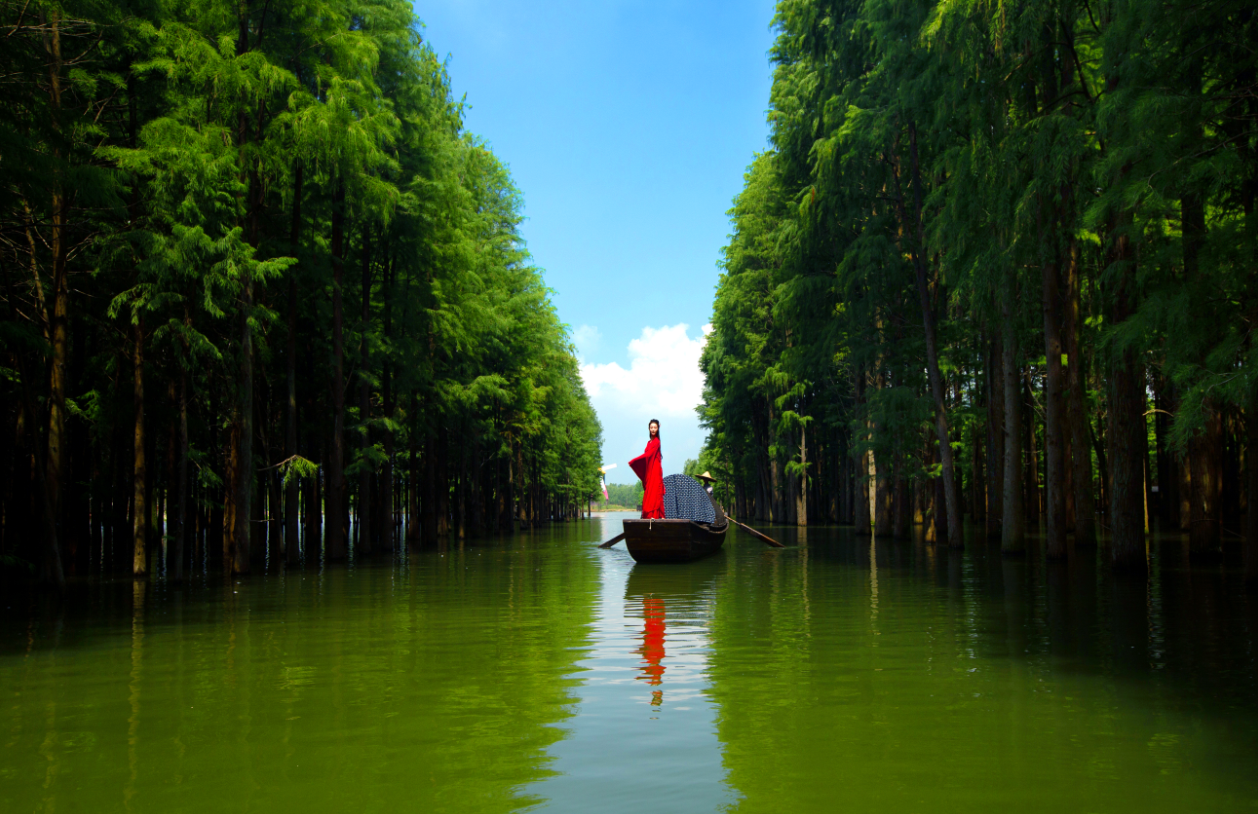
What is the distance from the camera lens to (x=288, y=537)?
995 inches

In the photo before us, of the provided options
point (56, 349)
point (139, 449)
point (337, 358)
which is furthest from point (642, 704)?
point (337, 358)

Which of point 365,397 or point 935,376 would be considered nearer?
point 935,376

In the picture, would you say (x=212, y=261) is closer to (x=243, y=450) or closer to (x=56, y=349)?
(x=56, y=349)

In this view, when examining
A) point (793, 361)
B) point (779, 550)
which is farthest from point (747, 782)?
point (793, 361)

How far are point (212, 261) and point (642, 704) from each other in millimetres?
16788

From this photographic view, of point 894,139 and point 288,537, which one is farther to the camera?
point 894,139

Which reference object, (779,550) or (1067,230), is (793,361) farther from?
(1067,230)

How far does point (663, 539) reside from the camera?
26.9 m

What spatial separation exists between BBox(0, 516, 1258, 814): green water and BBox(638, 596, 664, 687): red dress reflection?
0.21 feet

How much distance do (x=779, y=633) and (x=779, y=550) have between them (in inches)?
800

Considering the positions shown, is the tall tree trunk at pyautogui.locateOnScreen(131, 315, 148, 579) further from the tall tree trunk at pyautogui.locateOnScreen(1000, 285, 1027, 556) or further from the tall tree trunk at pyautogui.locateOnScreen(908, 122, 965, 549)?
the tall tree trunk at pyautogui.locateOnScreen(908, 122, 965, 549)

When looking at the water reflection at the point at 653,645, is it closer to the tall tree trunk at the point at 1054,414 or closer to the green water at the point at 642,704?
the green water at the point at 642,704

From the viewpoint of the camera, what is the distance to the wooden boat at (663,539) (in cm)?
2662

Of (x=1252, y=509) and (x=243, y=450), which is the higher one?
(x=243, y=450)
